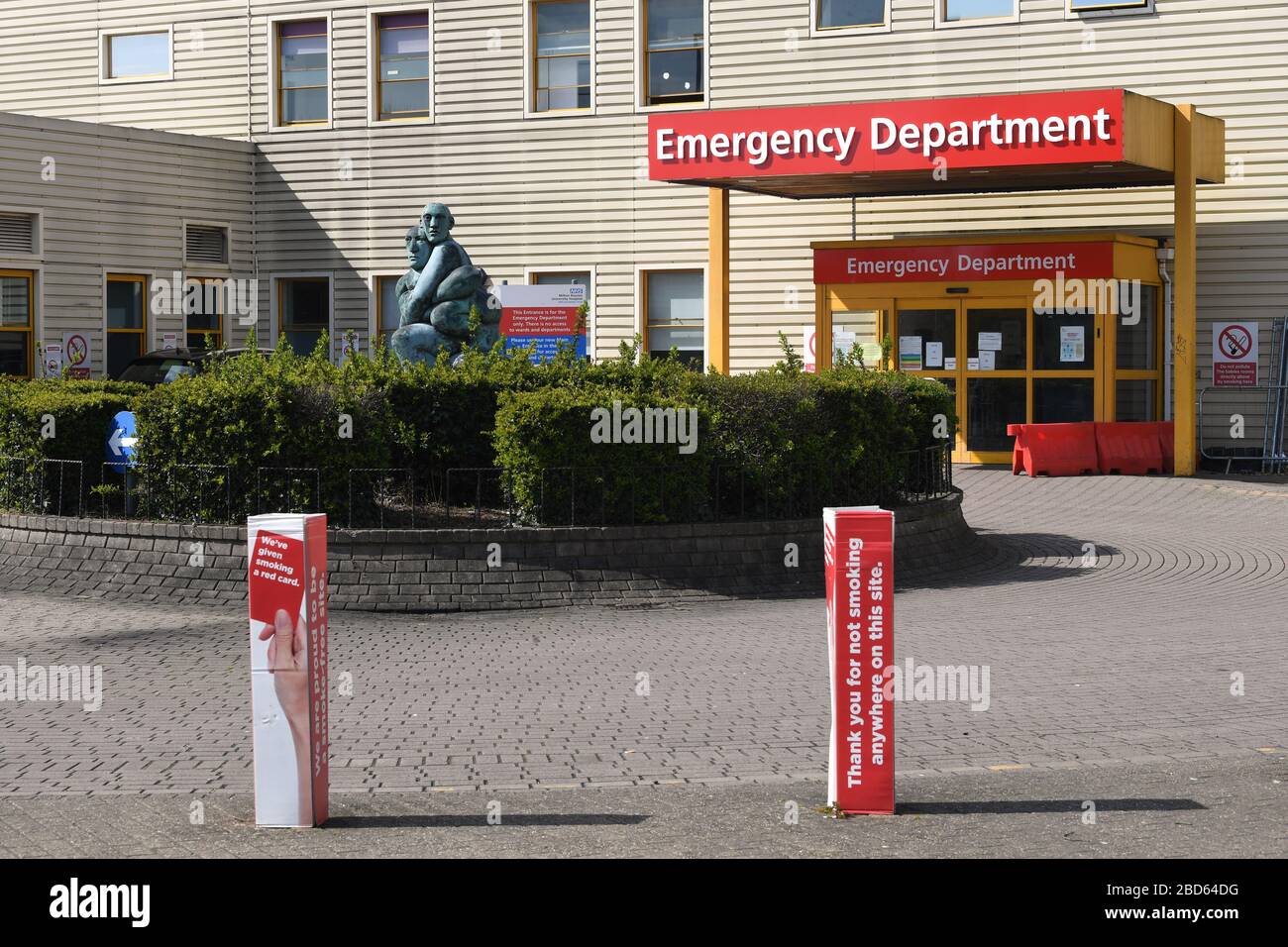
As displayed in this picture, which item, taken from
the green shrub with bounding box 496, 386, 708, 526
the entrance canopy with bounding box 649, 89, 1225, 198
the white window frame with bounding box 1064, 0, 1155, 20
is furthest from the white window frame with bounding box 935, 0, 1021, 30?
the green shrub with bounding box 496, 386, 708, 526

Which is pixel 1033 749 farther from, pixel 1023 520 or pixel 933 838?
pixel 1023 520

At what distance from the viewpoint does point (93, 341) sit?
28.4 meters

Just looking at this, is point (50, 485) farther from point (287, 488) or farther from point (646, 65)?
point (646, 65)

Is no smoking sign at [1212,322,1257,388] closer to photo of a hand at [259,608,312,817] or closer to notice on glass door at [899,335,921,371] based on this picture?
notice on glass door at [899,335,921,371]

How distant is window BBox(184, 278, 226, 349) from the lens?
30562mm

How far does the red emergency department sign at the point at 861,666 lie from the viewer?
714cm

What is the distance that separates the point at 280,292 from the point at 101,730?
23.5 meters

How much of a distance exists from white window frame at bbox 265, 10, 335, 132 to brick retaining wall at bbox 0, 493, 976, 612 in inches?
697

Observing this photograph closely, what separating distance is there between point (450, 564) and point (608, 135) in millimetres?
16879

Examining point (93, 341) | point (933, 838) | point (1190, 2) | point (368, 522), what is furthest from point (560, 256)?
point (933, 838)

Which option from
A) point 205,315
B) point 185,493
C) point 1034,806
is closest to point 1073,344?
point 185,493

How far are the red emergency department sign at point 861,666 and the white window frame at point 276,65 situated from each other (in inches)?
1003

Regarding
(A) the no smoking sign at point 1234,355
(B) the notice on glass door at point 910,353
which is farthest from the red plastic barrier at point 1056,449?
(A) the no smoking sign at point 1234,355

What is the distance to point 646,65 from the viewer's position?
1134 inches
